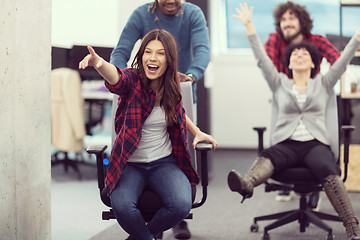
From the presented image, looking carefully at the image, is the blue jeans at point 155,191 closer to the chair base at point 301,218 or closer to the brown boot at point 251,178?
the brown boot at point 251,178

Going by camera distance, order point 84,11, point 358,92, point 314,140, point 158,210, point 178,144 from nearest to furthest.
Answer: point 158,210, point 178,144, point 314,140, point 358,92, point 84,11

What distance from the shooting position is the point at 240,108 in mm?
6766

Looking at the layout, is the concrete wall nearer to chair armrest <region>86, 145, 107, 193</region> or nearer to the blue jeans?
chair armrest <region>86, 145, 107, 193</region>

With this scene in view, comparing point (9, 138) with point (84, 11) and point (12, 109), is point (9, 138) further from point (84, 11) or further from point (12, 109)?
point (84, 11)

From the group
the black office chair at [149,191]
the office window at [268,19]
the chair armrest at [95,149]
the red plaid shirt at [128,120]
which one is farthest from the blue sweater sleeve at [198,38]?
the office window at [268,19]

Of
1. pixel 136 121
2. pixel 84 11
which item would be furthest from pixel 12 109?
pixel 84 11

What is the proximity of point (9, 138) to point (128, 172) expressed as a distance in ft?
1.71

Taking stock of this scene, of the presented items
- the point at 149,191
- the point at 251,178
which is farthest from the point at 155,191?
the point at 251,178

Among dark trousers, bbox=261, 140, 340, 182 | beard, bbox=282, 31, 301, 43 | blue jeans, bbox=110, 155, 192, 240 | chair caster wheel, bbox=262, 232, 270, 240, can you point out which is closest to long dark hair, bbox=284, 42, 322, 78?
beard, bbox=282, 31, 301, 43

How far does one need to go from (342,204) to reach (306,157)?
0.33 metres

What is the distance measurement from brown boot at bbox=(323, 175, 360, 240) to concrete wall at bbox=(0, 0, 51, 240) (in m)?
1.41

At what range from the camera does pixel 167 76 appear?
Result: 2.43 metres

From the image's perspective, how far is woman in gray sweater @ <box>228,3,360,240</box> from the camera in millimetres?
2904

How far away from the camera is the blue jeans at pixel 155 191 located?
2221 mm
